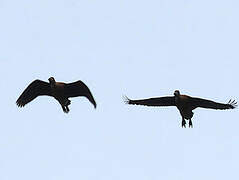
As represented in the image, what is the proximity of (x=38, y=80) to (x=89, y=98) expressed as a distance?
1.95 metres

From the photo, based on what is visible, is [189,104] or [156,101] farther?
[156,101]

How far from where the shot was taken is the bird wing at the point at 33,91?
24.8 m

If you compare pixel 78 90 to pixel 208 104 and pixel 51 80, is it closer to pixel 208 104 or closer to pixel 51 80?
pixel 51 80

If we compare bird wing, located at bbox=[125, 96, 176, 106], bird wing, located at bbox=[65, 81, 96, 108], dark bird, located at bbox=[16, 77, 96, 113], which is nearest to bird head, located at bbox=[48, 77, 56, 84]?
dark bird, located at bbox=[16, 77, 96, 113]

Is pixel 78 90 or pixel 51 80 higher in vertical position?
pixel 51 80

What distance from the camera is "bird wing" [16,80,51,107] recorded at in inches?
975

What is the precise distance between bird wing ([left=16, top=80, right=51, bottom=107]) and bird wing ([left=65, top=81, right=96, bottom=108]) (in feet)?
3.35

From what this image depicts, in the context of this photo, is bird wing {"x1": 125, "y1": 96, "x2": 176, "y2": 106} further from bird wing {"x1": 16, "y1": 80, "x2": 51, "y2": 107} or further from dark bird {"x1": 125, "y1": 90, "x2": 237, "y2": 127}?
bird wing {"x1": 16, "y1": 80, "x2": 51, "y2": 107}

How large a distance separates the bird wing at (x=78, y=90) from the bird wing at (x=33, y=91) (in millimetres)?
1022

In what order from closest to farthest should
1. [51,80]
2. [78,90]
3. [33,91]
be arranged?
[51,80], [78,90], [33,91]

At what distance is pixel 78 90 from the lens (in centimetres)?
2397

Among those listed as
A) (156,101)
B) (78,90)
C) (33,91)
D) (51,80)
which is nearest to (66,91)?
(78,90)

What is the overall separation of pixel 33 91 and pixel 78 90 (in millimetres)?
1740

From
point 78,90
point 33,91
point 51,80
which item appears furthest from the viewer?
point 33,91
